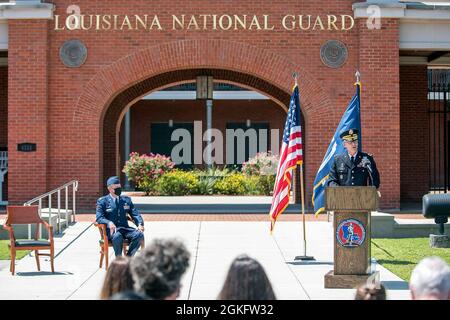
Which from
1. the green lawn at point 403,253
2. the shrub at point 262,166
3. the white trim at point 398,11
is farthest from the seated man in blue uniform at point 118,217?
the shrub at point 262,166

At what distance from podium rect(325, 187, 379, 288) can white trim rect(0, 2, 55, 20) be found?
10839 millimetres

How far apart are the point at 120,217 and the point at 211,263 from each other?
5.35ft

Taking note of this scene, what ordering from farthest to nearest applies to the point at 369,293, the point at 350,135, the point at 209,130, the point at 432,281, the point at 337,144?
the point at 209,130, the point at 337,144, the point at 350,135, the point at 369,293, the point at 432,281

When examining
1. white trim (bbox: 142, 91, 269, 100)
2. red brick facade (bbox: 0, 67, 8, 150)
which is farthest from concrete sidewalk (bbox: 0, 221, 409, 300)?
white trim (bbox: 142, 91, 269, 100)

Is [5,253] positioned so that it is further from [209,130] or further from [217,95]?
[217,95]

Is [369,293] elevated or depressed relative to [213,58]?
depressed

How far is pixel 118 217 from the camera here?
39.6 feet

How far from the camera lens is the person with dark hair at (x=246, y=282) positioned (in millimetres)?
4371

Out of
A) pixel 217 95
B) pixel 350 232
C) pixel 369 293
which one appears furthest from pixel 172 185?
pixel 369 293

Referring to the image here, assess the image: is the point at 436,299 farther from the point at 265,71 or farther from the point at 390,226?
the point at 265,71

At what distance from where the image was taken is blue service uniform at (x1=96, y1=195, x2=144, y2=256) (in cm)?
1194

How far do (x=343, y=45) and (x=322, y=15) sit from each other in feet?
2.73

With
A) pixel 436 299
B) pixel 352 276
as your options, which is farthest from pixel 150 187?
pixel 436 299
